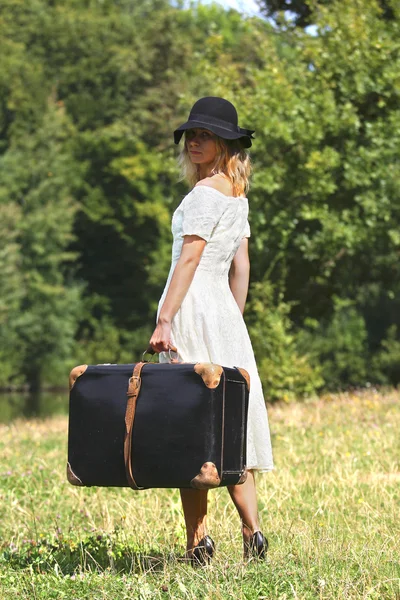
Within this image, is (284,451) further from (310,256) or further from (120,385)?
(310,256)

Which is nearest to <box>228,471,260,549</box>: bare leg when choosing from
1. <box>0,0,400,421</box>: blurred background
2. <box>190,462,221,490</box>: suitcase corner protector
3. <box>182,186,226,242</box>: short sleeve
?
<box>190,462,221,490</box>: suitcase corner protector

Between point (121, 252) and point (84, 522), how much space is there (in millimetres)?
43665

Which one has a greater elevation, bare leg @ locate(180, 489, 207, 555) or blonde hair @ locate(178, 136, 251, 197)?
blonde hair @ locate(178, 136, 251, 197)

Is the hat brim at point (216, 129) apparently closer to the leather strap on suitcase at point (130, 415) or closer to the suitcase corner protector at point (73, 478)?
the leather strap on suitcase at point (130, 415)

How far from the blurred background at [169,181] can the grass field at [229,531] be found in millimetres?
8210

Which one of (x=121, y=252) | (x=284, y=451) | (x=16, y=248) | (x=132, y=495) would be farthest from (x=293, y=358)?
(x=121, y=252)

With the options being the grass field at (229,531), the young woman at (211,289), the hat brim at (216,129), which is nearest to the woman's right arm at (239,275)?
the young woman at (211,289)

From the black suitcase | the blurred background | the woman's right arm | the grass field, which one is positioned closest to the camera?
the grass field

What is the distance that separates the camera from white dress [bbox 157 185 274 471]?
5062 mm

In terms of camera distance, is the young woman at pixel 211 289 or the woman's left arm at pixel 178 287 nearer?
the woman's left arm at pixel 178 287

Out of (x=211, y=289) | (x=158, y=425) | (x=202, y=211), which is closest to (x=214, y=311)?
(x=211, y=289)

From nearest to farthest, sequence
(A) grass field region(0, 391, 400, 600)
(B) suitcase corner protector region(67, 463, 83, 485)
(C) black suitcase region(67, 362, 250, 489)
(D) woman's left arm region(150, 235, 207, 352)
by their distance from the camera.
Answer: (A) grass field region(0, 391, 400, 600) → (C) black suitcase region(67, 362, 250, 489) → (B) suitcase corner protector region(67, 463, 83, 485) → (D) woman's left arm region(150, 235, 207, 352)

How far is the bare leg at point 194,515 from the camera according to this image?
507 cm

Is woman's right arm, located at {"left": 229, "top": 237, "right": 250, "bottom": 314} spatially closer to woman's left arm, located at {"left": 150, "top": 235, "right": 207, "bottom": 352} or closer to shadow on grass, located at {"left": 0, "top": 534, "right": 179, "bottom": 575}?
woman's left arm, located at {"left": 150, "top": 235, "right": 207, "bottom": 352}
